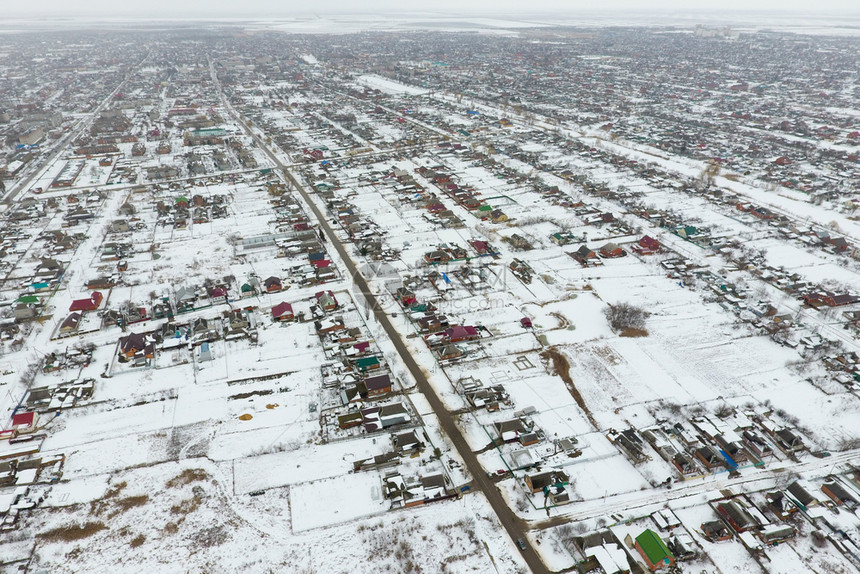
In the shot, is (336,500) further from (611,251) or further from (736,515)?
(611,251)

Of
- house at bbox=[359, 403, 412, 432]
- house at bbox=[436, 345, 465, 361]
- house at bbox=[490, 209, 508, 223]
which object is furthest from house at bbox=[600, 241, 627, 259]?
house at bbox=[359, 403, 412, 432]

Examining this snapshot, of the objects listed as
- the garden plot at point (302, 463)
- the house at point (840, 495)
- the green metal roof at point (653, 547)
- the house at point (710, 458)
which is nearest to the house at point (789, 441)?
the house at point (840, 495)

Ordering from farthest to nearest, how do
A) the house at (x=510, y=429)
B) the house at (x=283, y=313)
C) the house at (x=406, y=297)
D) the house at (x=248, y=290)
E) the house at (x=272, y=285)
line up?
1. the house at (x=272, y=285)
2. the house at (x=248, y=290)
3. the house at (x=406, y=297)
4. the house at (x=283, y=313)
5. the house at (x=510, y=429)

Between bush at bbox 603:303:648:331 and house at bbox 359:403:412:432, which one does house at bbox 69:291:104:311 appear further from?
bush at bbox 603:303:648:331

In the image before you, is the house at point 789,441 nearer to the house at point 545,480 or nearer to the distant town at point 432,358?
the distant town at point 432,358

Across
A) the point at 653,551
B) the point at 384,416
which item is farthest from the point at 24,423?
the point at 653,551
